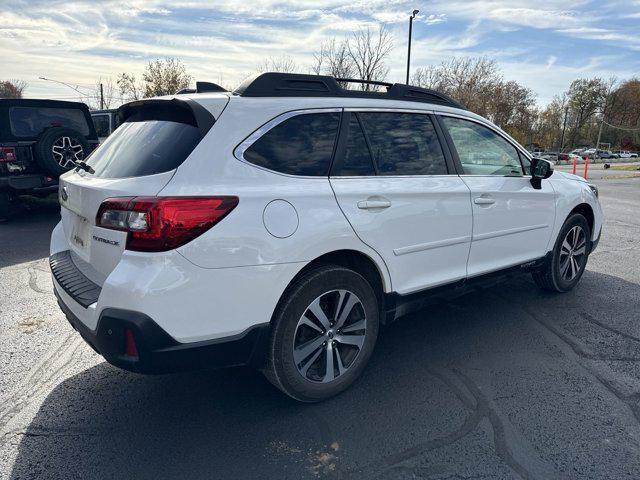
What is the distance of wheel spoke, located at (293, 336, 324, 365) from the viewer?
268 centimetres

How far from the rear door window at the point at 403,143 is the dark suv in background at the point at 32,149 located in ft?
20.8

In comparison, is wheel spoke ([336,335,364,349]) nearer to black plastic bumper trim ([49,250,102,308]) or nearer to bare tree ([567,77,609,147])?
black plastic bumper trim ([49,250,102,308])

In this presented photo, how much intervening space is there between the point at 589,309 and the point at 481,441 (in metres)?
2.54

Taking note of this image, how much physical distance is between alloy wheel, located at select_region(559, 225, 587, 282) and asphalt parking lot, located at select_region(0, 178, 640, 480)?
706 millimetres

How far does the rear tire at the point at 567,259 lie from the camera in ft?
15.0

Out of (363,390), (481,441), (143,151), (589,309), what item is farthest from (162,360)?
(589,309)

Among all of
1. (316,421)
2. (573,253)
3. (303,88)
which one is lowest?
(316,421)

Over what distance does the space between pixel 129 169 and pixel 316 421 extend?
1741mm

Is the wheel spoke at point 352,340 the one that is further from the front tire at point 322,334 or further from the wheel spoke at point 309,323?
the wheel spoke at point 309,323

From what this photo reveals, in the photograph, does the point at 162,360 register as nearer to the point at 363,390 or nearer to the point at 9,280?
the point at 363,390

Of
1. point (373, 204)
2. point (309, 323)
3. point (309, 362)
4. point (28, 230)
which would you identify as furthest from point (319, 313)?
point (28, 230)

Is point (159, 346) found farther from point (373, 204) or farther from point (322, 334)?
point (373, 204)

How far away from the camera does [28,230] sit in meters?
7.73

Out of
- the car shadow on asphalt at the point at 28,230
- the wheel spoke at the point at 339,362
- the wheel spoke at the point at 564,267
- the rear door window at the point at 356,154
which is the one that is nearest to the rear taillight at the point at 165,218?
the rear door window at the point at 356,154
